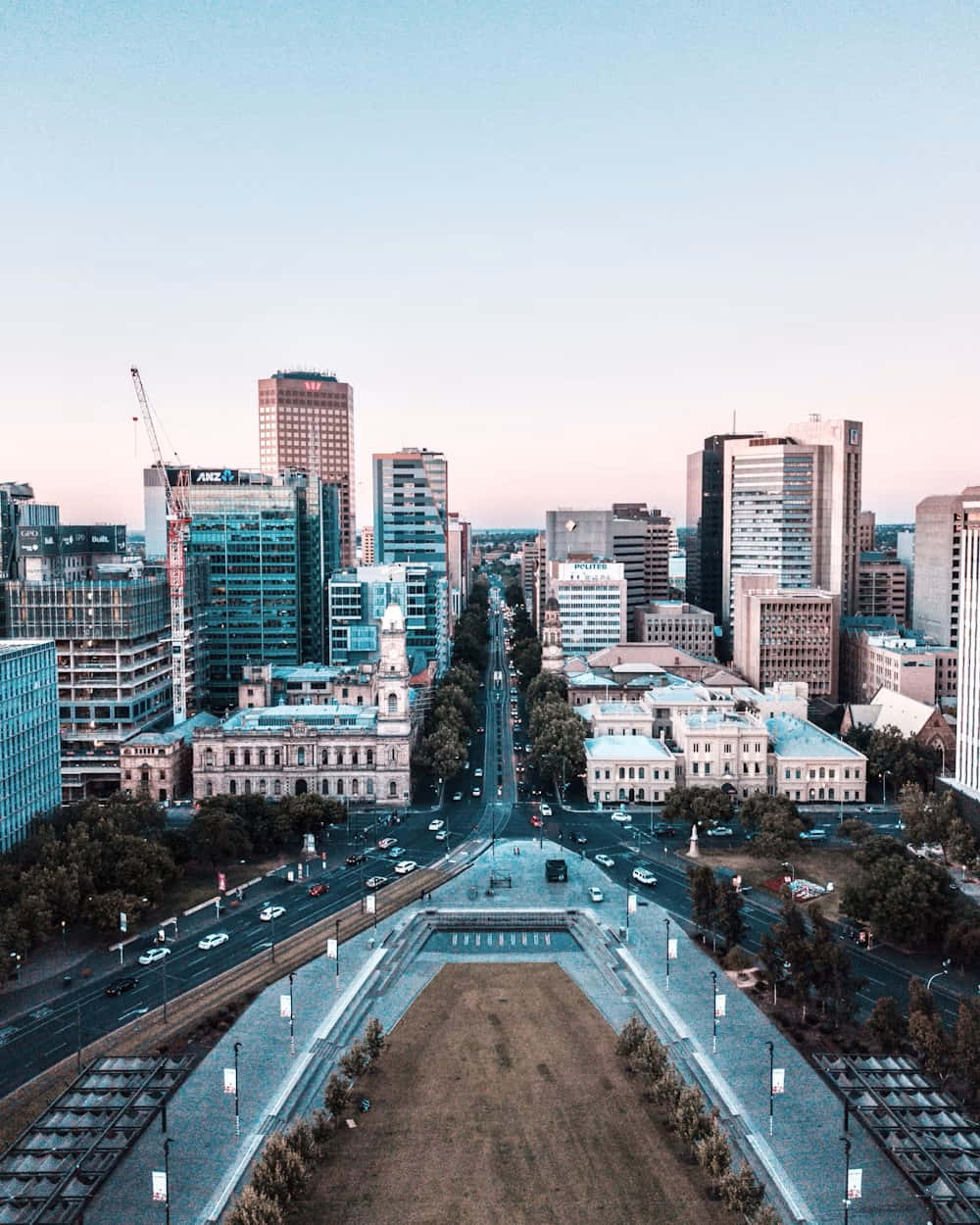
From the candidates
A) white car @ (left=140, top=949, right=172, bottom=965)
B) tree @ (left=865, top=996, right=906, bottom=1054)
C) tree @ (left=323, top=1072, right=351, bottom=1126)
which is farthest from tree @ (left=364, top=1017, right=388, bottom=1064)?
tree @ (left=865, top=996, right=906, bottom=1054)

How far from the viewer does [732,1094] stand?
67.6 m

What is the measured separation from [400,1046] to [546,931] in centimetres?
2581

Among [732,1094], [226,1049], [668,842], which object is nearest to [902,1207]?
[732,1094]

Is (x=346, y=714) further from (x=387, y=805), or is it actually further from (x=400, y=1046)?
(x=400, y=1046)

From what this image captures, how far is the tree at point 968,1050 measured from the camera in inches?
2486

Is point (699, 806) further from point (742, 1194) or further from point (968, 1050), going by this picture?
point (742, 1194)

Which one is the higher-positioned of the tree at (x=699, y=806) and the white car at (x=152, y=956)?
the tree at (x=699, y=806)

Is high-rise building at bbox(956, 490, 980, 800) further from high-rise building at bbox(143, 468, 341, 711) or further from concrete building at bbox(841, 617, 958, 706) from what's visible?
high-rise building at bbox(143, 468, 341, 711)

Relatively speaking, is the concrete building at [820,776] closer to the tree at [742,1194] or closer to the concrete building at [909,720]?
the concrete building at [909,720]

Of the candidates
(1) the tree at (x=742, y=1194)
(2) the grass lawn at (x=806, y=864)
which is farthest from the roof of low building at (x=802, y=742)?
(1) the tree at (x=742, y=1194)

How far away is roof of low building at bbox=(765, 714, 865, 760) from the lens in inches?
5640

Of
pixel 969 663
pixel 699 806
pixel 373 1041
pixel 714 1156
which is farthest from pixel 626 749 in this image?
pixel 714 1156

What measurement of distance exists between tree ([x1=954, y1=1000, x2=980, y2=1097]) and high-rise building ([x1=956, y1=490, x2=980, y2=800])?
59.3 metres

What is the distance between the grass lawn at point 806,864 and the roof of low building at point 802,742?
23536mm
